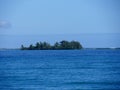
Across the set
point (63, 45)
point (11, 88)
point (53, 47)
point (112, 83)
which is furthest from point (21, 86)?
point (53, 47)

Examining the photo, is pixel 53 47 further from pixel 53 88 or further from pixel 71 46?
pixel 53 88

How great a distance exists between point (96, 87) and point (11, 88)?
6170 millimetres

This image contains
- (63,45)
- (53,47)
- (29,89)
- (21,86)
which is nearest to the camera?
(29,89)

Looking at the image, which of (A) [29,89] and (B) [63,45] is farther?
(B) [63,45]

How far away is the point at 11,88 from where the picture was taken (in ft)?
97.4

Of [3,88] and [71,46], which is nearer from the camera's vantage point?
[3,88]

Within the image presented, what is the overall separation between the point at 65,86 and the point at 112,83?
389 centimetres

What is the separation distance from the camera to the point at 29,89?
2931cm

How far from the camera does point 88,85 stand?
31750mm

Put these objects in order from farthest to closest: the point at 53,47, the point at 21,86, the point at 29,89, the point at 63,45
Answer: the point at 53,47 < the point at 63,45 < the point at 21,86 < the point at 29,89

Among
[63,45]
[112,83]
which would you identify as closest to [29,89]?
[112,83]

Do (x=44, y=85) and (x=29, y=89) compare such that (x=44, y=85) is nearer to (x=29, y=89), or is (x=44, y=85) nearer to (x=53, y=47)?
(x=29, y=89)

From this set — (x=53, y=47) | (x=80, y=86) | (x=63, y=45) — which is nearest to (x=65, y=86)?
(x=80, y=86)

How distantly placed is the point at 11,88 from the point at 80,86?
5.27 meters
